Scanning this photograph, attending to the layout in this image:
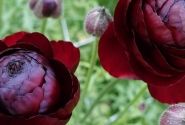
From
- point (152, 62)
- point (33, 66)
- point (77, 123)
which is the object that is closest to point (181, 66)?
point (152, 62)

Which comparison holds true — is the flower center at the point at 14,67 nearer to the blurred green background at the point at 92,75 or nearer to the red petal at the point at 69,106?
the red petal at the point at 69,106

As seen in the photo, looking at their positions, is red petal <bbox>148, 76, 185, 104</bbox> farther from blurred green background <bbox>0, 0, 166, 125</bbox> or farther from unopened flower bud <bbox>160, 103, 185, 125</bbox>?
blurred green background <bbox>0, 0, 166, 125</bbox>

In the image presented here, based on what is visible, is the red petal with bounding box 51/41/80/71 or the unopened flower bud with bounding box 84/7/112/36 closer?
the red petal with bounding box 51/41/80/71

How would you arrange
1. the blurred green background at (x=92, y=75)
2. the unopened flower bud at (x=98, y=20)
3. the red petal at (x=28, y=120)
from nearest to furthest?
the red petal at (x=28, y=120), the unopened flower bud at (x=98, y=20), the blurred green background at (x=92, y=75)

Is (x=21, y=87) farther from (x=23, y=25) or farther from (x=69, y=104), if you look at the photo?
(x=23, y=25)

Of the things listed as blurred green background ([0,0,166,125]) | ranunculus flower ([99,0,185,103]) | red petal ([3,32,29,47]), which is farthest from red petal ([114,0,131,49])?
blurred green background ([0,0,166,125])

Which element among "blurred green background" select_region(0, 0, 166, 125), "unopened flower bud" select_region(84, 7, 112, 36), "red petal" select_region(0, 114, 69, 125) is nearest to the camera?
"red petal" select_region(0, 114, 69, 125)

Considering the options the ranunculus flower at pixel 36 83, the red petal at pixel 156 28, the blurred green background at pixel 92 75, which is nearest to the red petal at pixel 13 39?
the ranunculus flower at pixel 36 83
